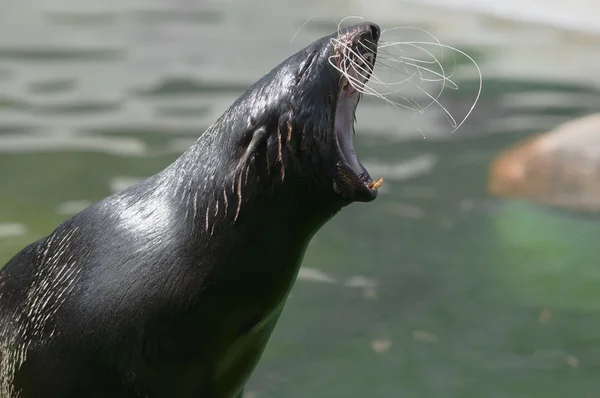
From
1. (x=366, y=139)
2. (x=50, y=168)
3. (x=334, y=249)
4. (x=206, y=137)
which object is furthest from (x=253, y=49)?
(x=206, y=137)

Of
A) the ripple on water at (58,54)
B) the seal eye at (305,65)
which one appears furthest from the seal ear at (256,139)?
the ripple on water at (58,54)

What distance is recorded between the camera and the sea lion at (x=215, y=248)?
3043mm

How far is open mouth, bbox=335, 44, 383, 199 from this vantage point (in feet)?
9.93

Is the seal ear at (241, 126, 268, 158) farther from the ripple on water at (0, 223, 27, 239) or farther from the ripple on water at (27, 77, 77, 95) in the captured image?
the ripple on water at (27, 77, 77, 95)

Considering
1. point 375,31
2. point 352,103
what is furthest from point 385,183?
point 375,31

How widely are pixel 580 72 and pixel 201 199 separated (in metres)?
10.6

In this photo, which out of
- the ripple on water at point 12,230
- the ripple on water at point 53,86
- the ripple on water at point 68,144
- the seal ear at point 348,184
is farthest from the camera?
the ripple on water at point 53,86

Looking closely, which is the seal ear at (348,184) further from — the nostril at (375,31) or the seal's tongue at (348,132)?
the nostril at (375,31)

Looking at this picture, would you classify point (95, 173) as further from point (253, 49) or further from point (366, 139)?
point (253, 49)

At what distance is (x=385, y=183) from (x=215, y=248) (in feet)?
17.9

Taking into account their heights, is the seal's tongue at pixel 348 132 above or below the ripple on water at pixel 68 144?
above

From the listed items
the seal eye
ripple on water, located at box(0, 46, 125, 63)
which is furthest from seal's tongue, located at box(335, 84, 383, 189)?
ripple on water, located at box(0, 46, 125, 63)

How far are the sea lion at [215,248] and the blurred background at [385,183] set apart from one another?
90 centimetres

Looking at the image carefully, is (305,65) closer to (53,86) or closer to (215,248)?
(215,248)
